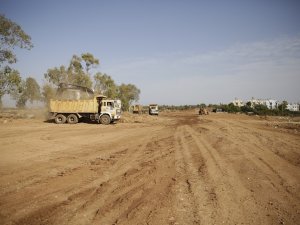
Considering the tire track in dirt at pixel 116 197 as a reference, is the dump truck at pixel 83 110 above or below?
above

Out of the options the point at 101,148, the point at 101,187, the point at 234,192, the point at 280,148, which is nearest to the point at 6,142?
the point at 101,148

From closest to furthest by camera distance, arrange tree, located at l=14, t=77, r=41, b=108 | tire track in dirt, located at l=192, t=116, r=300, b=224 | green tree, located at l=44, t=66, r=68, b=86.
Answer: tire track in dirt, located at l=192, t=116, r=300, b=224 < green tree, located at l=44, t=66, r=68, b=86 < tree, located at l=14, t=77, r=41, b=108

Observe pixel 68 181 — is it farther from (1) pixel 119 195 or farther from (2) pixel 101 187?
(1) pixel 119 195

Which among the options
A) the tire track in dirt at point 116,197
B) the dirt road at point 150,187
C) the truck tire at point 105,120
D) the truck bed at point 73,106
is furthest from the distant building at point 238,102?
the tire track in dirt at point 116,197

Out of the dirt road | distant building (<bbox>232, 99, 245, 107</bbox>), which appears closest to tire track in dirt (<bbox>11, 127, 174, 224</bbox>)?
the dirt road

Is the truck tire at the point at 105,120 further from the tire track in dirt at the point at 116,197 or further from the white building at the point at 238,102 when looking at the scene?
the white building at the point at 238,102

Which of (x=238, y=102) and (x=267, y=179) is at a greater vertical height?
(x=238, y=102)

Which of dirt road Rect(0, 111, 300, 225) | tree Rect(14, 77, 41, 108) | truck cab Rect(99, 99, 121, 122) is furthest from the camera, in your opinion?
tree Rect(14, 77, 41, 108)

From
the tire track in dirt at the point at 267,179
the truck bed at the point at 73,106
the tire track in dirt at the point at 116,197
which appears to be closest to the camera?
the tire track in dirt at the point at 116,197

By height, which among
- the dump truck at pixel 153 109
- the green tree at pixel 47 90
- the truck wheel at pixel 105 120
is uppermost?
the green tree at pixel 47 90

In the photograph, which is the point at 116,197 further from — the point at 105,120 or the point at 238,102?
the point at 238,102

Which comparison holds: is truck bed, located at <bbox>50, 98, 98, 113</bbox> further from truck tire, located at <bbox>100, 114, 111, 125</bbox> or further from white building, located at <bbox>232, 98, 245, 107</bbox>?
white building, located at <bbox>232, 98, 245, 107</bbox>

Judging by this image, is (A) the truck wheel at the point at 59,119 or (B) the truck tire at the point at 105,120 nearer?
(A) the truck wheel at the point at 59,119

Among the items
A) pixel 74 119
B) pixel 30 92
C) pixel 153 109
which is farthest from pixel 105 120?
pixel 30 92
